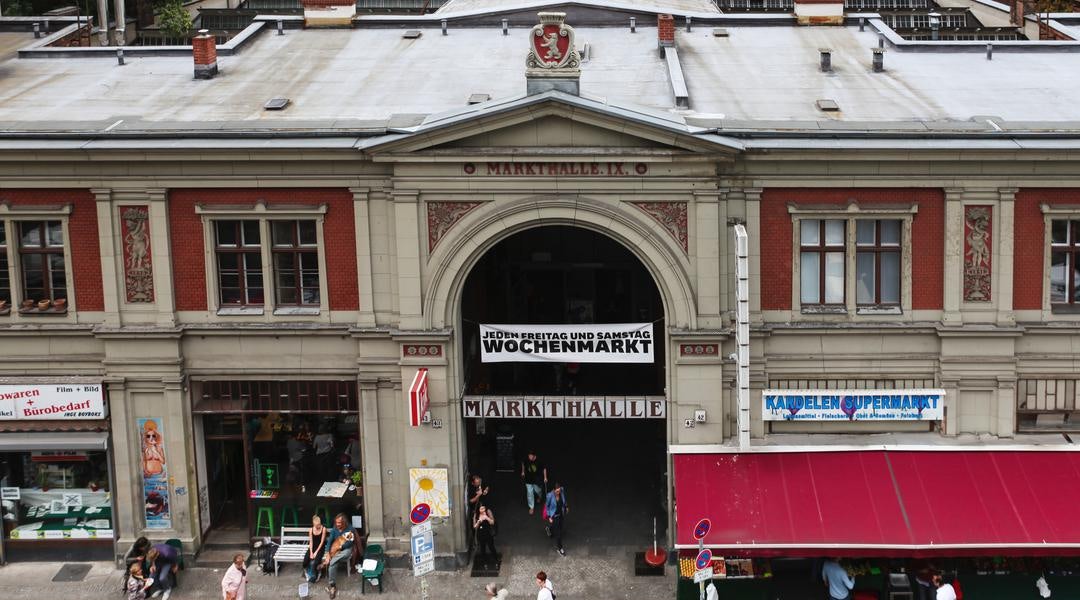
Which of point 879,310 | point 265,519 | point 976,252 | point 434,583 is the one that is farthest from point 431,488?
point 976,252

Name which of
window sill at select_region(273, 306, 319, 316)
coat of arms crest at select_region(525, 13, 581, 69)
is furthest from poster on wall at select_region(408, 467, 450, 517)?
coat of arms crest at select_region(525, 13, 581, 69)

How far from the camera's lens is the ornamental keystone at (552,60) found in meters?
26.9

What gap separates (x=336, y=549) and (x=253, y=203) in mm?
7923

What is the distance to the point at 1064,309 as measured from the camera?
27.8 metres

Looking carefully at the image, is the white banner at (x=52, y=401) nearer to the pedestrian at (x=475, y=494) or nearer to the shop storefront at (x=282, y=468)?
the shop storefront at (x=282, y=468)

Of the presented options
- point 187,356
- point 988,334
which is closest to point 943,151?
point 988,334

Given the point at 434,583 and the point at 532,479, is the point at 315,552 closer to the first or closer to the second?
the point at 434,583

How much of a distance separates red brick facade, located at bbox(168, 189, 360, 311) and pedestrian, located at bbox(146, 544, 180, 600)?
5.40 m

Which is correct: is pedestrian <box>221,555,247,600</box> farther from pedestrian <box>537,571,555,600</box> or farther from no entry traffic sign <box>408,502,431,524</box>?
pedestrian <box>537,571,555,600</box>

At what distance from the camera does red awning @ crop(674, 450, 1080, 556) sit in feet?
84.0

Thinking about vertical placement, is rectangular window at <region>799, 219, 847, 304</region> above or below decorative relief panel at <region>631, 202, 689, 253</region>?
below

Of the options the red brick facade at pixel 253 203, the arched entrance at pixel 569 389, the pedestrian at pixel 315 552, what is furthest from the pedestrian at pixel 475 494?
the red brick facade at pixel 253 203

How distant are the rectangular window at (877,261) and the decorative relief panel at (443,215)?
8.40 metres

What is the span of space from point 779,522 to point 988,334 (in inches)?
244
